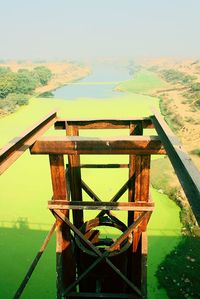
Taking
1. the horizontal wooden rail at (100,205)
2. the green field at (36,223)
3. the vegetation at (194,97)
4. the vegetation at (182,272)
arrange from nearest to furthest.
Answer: the horizontal wooden rail at (100,205), the vegetation at (182,272), the green field at (36,223), the vegetation at (194,97)

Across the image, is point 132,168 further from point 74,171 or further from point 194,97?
point 194,97

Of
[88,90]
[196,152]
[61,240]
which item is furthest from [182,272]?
[88,90]

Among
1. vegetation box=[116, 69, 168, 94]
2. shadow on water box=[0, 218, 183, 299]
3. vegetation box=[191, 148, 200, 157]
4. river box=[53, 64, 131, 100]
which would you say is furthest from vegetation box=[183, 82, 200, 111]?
shadow on water box=[0, 218, 183, 299]

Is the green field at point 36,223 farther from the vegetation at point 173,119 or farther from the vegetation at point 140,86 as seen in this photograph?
the vegetation at point 140,86

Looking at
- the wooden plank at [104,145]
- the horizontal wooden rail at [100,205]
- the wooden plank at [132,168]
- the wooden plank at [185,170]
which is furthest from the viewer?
the wooden plank at [132,168]

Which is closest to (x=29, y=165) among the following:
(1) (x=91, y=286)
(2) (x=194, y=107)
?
(1) (x=91, y=286)

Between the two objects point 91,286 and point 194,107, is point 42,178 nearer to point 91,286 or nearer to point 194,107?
point 91,286

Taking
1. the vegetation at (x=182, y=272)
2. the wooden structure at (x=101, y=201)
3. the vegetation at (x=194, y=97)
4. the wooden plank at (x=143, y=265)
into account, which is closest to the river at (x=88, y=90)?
the vegetation at (x=194, y=97)
